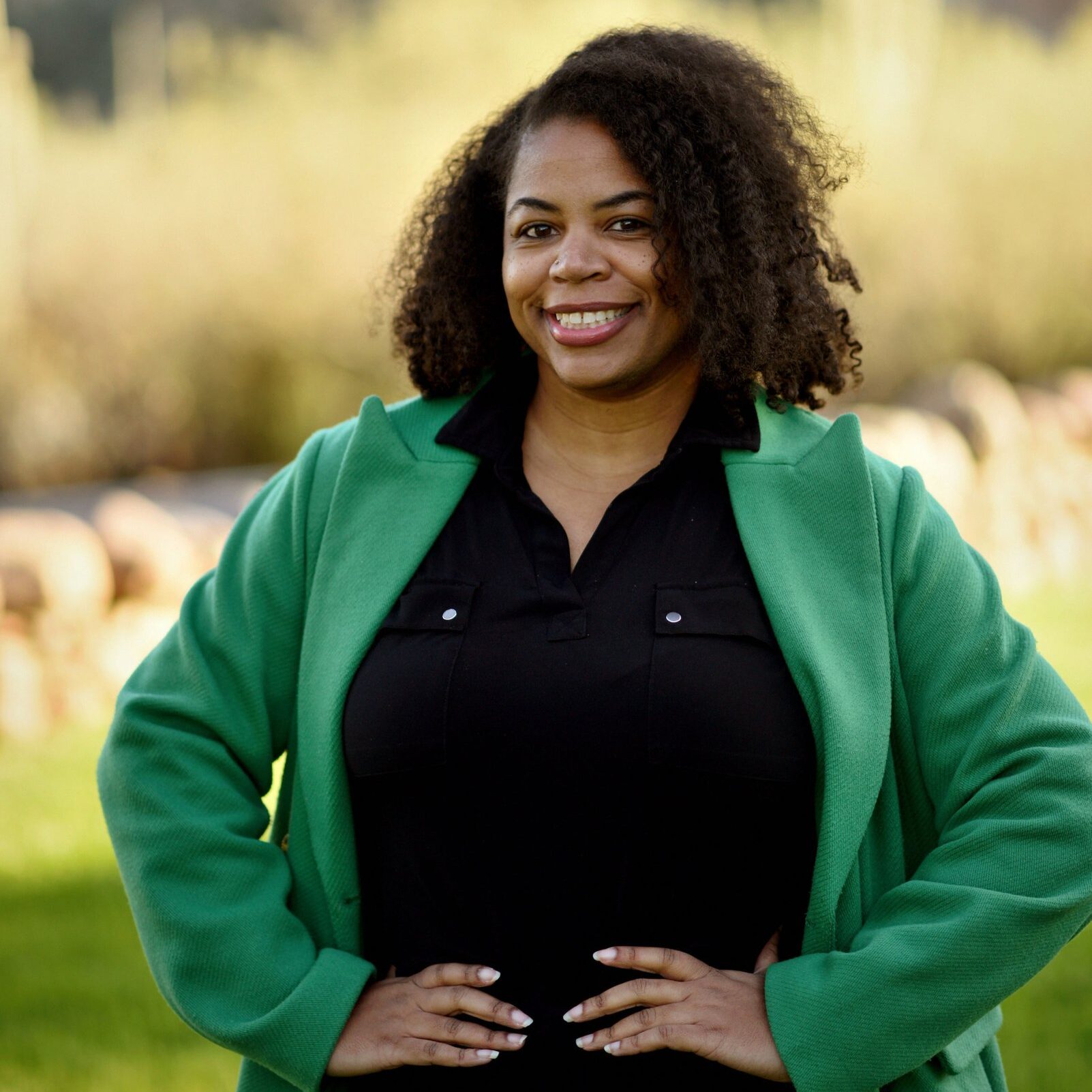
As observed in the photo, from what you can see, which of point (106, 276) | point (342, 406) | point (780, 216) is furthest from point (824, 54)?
point (780, 216)

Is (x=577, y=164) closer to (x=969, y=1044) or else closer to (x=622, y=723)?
(x=622, y=723)

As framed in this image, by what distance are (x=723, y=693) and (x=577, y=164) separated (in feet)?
2.76

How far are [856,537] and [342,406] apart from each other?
349 inches

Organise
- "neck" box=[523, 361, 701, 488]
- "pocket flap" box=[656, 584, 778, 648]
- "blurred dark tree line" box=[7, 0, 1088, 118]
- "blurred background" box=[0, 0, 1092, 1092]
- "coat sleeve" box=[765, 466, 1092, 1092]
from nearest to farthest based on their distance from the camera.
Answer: "coat sleeve" box=[765, 466, 1092, 1092], "pocket flap" box=[656, 584, 778, 648], "neck" box=[523, 361, 701, 488], "blurred background" box=[0, 0, 1092, 1092], "blurred dark tree line" box=[7, 0, 1088, 118]

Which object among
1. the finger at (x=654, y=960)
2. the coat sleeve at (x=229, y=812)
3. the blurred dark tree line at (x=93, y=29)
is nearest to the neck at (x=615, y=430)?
the coat sleeve at (x=229, y=812)

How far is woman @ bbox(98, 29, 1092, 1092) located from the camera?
2020 mm

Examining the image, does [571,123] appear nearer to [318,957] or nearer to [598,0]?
[318,957]

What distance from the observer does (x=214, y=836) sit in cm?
213

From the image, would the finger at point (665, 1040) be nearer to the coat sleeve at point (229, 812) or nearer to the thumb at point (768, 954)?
the thumb at point (768, 954)

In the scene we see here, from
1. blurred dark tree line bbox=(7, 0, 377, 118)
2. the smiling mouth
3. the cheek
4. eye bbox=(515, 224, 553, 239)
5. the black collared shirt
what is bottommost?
the black collared shirt

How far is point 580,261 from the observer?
222 cm

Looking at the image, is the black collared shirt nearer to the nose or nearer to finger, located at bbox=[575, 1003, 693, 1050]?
finger, located at bbox=[575, 1003, 693, 1050]

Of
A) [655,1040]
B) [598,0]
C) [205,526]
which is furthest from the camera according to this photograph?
[598,0]

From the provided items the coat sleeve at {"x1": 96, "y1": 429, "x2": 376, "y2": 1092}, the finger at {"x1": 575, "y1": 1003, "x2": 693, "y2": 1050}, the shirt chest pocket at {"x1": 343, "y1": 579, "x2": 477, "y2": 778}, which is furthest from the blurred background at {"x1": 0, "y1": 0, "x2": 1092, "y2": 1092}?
the finger at {"x1": 575, "y1": 1003, "x2": 693, "y2": 1050}
